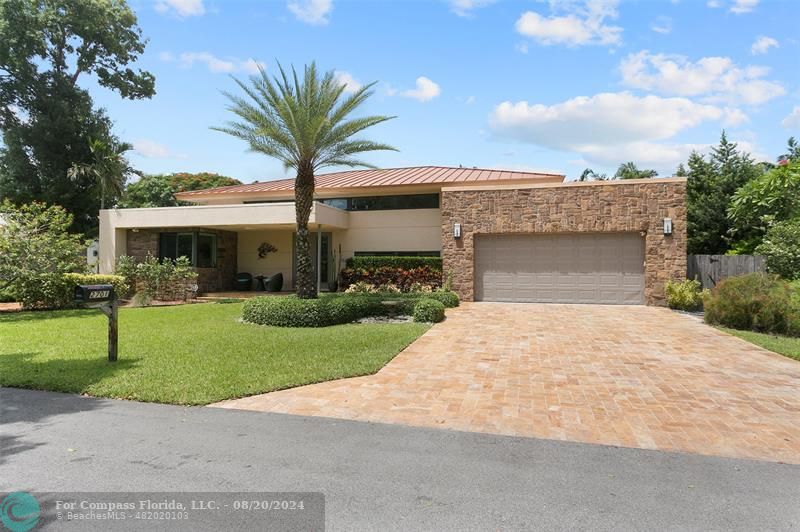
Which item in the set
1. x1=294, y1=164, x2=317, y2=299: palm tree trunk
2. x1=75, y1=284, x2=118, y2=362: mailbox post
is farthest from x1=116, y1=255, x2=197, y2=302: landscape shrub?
x1=75, y1=284, x2=118, y2=362: mailbox post

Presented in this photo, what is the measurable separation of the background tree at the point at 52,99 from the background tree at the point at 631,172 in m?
37.7

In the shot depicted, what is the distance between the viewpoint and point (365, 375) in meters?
7.09

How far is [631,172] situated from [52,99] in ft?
134

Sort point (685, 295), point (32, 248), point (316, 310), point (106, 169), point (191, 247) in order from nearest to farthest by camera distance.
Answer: point (316, 310)
point (685, 295)
point (32, 248)
point (191, 247)
point (106, 169)

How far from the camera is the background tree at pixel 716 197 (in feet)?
75.5

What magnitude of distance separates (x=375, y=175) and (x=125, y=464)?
72.1 ft

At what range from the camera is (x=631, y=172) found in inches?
→ 1515

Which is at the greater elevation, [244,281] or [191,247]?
[191,247]

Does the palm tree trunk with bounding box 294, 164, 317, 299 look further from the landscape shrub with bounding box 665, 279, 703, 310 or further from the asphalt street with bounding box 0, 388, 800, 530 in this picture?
the landscape shrub with bounding box 665, 279, 703, 310

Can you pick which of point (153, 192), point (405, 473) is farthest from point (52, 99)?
point (405, 473)

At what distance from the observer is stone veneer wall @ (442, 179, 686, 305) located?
15555 millimetres

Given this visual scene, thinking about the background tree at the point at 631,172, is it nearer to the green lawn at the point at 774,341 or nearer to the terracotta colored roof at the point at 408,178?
the terracotta colored roof at the point at 408,178

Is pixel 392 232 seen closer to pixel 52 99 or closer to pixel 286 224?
pixel 286 224

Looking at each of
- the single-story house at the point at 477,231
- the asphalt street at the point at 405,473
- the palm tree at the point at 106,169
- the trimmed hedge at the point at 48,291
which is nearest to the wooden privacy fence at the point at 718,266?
the single-story house at the point at 477,231
